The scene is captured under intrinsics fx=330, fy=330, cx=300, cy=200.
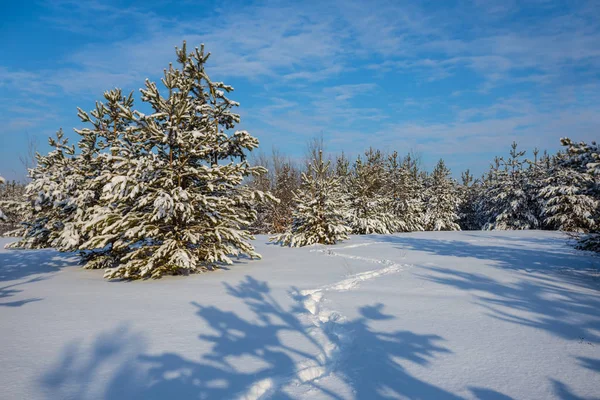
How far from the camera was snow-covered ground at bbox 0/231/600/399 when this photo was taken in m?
3.23

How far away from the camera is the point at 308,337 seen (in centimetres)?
439

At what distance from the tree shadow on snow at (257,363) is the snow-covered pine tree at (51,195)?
762 centimetres

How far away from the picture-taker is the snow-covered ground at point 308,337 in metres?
3.23

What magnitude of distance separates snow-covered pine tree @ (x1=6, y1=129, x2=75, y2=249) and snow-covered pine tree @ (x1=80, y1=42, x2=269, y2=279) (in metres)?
2.36

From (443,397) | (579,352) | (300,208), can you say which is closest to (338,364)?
(443,397)

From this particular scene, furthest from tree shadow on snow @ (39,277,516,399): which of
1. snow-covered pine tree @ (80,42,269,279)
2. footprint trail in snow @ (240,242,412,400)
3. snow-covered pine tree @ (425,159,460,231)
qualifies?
snow-covered pine tree @ (425,159,460,231)

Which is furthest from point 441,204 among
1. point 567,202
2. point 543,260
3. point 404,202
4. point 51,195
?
point 51,195

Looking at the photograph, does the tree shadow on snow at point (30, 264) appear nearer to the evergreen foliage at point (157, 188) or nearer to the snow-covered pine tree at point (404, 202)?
the evergreen foliage at point (157, 188)

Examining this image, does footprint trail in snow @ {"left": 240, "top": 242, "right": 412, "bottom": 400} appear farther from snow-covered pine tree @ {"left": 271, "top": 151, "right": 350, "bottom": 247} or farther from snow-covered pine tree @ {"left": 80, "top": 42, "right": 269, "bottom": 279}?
snow-covered pine tree @ {"left": 271, "top": 151, "right": 350, "bottom": 247}

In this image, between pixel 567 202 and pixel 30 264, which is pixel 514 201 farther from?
pixel 30 264

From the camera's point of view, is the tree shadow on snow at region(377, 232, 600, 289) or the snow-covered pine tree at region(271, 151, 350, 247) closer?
the tree shadow on snow at region(377, 232, 600, 289)

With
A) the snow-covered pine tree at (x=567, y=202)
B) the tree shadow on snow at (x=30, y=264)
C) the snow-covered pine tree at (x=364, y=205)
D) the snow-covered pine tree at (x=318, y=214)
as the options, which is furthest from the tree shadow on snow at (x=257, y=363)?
the snow-covered pine tree at (x=567, y=202)

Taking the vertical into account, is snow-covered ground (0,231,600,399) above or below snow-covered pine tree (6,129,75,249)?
below

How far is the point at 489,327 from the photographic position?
457 centimetres
